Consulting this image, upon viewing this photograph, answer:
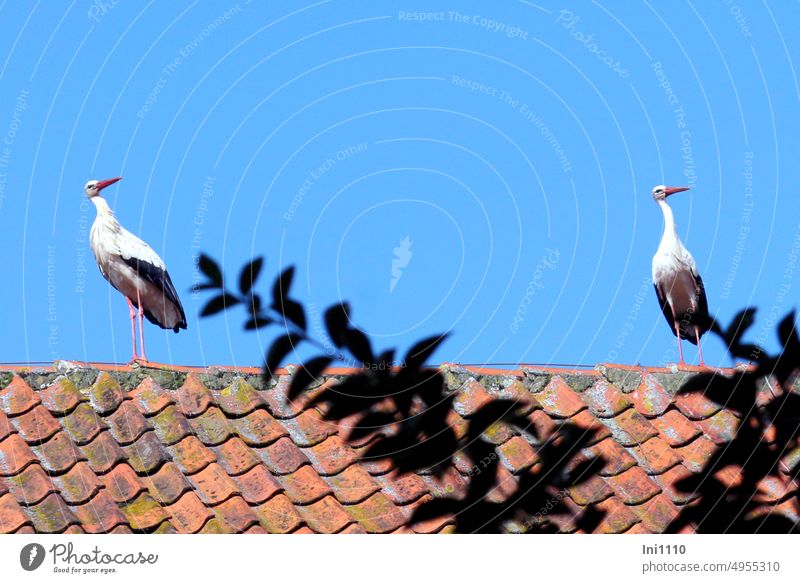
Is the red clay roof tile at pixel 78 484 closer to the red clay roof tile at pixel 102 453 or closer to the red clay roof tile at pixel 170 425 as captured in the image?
the red clay roof tile at pixel 102 453

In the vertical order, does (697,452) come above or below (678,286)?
below

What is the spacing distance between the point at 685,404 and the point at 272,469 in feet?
9.96

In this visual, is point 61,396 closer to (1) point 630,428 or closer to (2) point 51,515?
(2) point 51,515

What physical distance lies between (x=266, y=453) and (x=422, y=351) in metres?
1.73

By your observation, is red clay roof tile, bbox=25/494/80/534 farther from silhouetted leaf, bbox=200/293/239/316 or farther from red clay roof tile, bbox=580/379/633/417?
red clay roof tile, bbox=580/379/633/417

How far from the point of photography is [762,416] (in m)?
8.12

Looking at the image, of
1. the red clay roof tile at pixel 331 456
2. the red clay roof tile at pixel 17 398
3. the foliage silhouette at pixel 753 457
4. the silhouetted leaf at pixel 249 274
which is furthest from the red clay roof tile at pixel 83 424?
the foliage silhouette at pixel 753 457

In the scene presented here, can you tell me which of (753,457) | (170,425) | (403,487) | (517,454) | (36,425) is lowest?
(753,457)

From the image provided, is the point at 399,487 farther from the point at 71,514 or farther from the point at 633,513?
the point at 71,514

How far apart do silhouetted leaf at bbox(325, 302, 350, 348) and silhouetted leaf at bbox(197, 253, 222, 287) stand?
0.60m

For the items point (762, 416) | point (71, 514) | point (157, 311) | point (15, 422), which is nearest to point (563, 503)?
point (762, 416)

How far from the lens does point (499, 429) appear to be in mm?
8930

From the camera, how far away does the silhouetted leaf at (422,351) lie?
7.15 m
